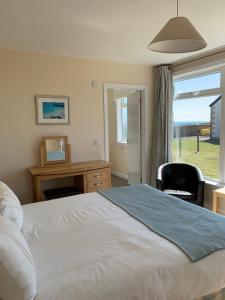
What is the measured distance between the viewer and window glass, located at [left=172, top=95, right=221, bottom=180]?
375 centimetres

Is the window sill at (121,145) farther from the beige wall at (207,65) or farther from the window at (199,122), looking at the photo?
the beige wall at (207,65)

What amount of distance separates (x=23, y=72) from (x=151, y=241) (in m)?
2.96

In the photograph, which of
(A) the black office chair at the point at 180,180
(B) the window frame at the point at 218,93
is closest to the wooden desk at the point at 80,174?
(A) the black office chair at the point at 180,180

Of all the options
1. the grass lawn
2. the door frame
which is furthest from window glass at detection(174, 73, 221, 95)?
the grass lawn

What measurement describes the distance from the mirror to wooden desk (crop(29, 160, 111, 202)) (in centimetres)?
13

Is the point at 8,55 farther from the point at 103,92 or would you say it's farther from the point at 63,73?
the point at 103,92

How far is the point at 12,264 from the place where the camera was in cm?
→ 105

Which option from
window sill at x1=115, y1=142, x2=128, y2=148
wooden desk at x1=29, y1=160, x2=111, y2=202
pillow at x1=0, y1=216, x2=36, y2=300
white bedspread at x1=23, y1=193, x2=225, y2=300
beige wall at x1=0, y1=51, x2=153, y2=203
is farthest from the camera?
window sill at x1=115, y1=142, x2=128, y2=148

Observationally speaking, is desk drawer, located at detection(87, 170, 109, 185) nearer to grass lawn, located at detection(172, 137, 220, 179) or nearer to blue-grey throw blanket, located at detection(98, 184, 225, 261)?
blue-grey throw blanket, located at detection(98, 184, 225, 261)

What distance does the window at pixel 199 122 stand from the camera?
3.71 meters

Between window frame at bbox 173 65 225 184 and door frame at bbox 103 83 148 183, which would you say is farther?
door frame at bbox 103 83 148 183

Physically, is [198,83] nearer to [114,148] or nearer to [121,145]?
[121,145]

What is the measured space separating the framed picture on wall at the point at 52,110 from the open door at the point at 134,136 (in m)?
1.50

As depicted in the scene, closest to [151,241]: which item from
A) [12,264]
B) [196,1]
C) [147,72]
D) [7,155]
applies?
[12,264]
